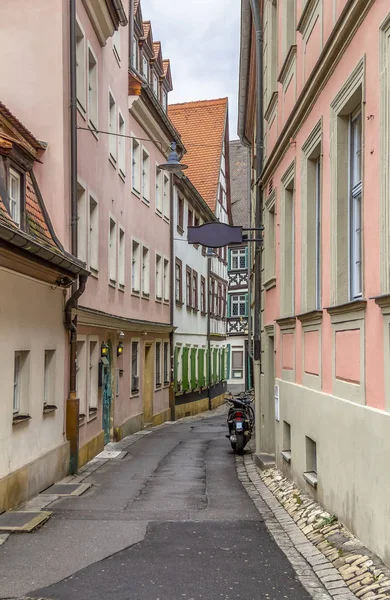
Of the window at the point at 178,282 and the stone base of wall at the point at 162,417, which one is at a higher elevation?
the window at the point at 178,282

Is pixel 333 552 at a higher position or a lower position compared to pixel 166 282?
lower

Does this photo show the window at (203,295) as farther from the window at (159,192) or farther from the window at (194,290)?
the window at (159,192)

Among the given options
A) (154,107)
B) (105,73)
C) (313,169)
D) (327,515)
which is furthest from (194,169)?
(327,515)

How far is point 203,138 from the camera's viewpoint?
4075 centimetres

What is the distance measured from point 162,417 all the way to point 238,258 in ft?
87.8

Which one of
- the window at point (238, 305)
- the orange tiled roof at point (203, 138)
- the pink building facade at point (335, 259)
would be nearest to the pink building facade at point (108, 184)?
the pink building facade at point (335, 259)

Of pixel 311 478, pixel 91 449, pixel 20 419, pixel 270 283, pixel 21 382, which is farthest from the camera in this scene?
pixel 91 449

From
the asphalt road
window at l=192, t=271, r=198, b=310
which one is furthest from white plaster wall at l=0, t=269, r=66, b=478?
window at l=192, t=271, r=198, b=310

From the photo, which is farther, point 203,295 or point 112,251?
point 203,295

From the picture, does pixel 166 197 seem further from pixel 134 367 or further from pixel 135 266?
pixel 134 367

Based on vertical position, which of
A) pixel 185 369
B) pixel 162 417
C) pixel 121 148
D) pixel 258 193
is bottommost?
pixel 162 417

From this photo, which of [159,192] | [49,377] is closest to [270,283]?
[49,377]

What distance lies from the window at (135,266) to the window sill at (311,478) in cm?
1343

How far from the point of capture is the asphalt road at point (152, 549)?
611cm
